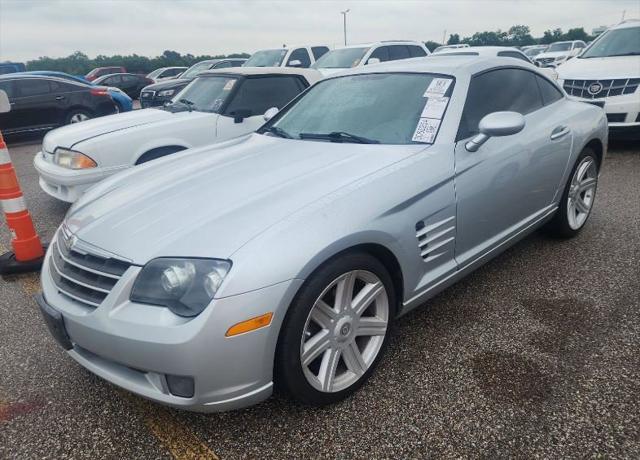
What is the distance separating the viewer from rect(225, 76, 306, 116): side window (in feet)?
17.5

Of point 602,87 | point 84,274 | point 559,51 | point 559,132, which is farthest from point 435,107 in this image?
point 559,51

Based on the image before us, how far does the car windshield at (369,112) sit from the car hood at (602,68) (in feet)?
16.7

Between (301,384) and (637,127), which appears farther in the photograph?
(637,127)

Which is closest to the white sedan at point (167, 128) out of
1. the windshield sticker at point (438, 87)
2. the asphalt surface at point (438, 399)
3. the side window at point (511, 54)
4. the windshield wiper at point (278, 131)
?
the windshield wiper at point (278, 131)

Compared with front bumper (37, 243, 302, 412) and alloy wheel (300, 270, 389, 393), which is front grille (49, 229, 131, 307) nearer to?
front bumper (37, 243, 302, 412)

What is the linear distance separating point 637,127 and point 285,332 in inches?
254

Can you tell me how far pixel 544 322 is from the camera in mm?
2695

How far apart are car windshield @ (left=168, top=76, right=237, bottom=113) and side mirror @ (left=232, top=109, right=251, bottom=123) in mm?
253

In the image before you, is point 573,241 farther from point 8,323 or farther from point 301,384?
point 8,323

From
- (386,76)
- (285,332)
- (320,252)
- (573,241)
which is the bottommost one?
(573,241)

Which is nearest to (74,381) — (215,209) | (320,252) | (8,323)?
(8,323)

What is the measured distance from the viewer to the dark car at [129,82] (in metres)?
21.3

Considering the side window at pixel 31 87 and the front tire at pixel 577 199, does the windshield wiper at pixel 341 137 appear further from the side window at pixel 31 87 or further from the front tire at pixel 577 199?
the side window at pixel 31 87

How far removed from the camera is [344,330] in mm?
2092
